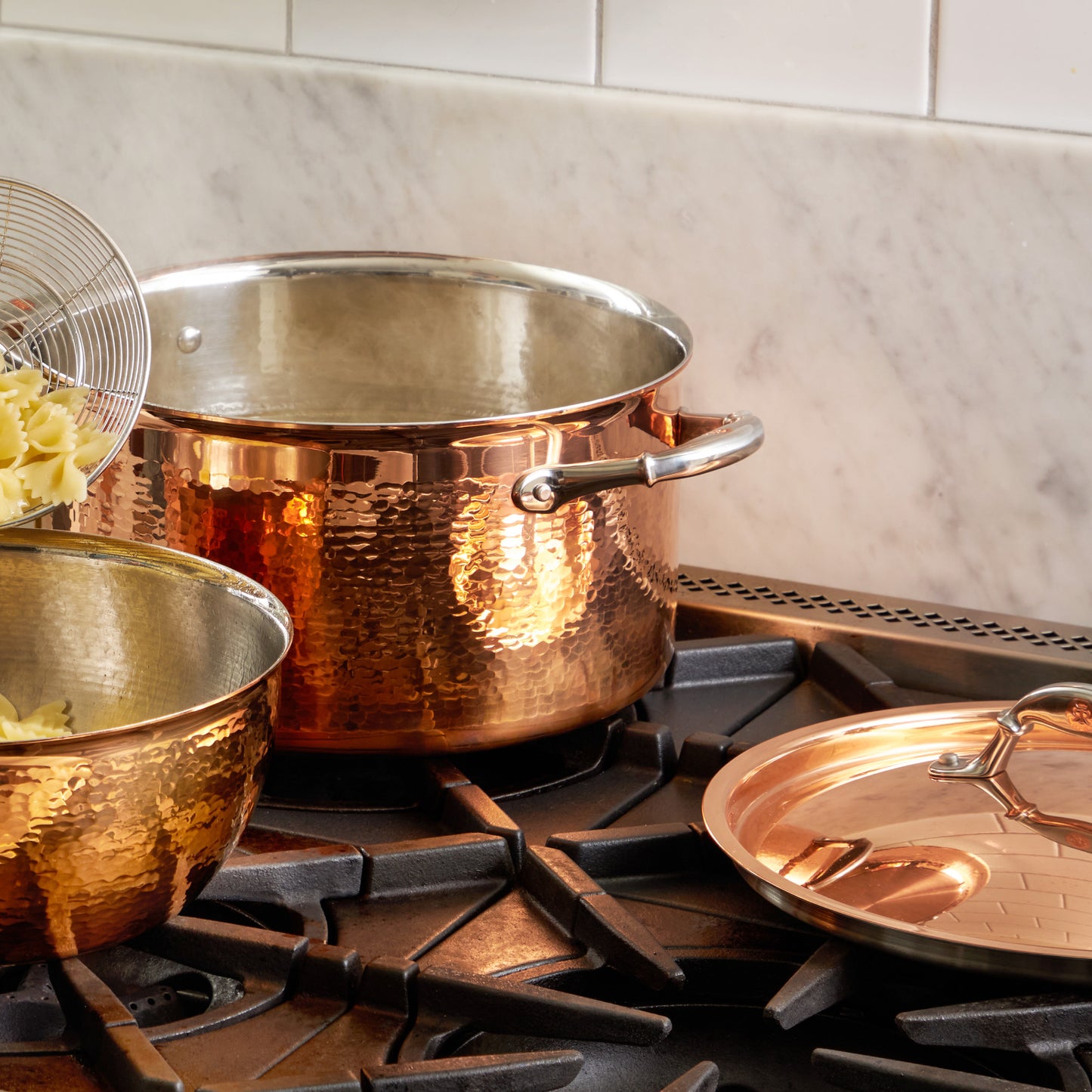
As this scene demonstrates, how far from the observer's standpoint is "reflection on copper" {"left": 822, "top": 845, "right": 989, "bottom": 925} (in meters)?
0.56

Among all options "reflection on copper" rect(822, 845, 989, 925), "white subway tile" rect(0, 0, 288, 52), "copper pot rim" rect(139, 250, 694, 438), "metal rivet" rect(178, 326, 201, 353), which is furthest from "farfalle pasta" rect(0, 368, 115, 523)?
"white subway tile" rect(0, 0, 288, 52)

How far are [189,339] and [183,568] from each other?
267 millimetres

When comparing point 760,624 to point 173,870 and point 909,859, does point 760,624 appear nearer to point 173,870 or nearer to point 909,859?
point 909,859

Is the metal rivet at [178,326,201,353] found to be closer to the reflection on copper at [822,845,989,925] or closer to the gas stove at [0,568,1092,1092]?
the gas stove at [0,568,1092,1092]

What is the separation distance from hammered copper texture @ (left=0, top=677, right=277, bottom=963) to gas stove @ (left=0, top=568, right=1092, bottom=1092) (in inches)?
1.3

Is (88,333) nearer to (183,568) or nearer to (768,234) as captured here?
(183,568)

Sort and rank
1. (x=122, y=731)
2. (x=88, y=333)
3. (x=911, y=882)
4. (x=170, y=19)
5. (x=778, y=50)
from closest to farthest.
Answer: (x=122, y=731) < (x=911, y=882) < (x=88, y=333) < (x=778, y=50) < (x=170, y=19)

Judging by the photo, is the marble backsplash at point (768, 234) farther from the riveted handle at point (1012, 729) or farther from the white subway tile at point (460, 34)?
the riveted handle at point (1012, 729)

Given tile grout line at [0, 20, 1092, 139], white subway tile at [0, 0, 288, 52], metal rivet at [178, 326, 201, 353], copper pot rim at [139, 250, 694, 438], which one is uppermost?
white subway tile at [0, 0, 288, 52]

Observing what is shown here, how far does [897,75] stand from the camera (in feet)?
2.76

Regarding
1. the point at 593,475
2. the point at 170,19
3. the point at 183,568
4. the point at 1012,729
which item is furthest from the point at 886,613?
the point at 170,19

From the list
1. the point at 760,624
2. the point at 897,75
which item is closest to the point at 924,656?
the point at 760,624

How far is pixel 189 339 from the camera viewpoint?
2.79ft

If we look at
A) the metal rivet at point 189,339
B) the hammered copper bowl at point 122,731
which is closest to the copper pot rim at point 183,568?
the hammered copper bowl at point 122,731
